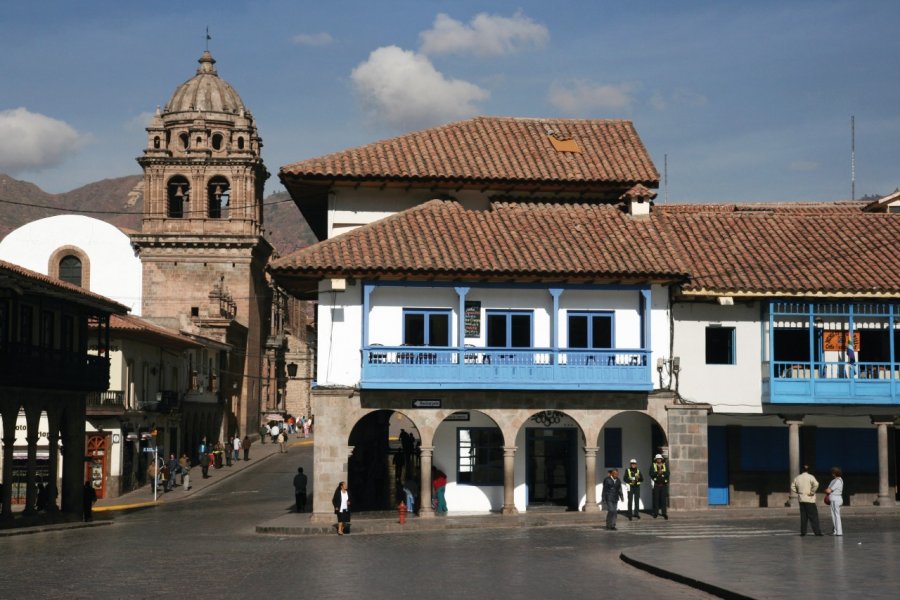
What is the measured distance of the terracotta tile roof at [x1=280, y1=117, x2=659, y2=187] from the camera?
37625mm

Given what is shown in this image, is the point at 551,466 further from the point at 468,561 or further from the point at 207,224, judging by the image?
the point at 207,224

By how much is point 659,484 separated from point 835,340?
6.76 meters

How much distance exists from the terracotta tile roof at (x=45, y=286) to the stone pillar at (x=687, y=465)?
17.9 metres

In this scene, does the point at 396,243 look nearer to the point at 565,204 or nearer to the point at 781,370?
the point at 565,204

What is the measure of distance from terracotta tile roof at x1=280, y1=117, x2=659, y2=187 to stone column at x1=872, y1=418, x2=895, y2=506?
372 inches

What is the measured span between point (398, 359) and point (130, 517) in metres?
14.1

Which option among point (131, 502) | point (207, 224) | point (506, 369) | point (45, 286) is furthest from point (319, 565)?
point (207, 224)

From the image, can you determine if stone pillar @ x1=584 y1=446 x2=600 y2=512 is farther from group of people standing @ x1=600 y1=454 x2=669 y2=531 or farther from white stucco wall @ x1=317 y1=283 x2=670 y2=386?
white stucco wall @ x1=317 y1=283 x2=670 y2=386

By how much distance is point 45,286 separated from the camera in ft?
125

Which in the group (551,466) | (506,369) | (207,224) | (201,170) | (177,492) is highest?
(201,170)

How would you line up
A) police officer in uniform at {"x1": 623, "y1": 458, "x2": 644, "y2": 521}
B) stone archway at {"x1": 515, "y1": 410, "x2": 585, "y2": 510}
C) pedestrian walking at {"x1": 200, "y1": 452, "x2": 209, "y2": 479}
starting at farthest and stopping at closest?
pedestrian walking at {"x1": 200, "y1": 452, "x2": 209, "y2": 479} < stone archway at {"x1": 515, "y1": 410, "x2": 585, "y2": 510} < police officer in uniform at {"x1": 623, "y1": 458, "x2": 644, "y2": 521}

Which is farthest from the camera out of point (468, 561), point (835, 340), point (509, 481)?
point (835, 340)

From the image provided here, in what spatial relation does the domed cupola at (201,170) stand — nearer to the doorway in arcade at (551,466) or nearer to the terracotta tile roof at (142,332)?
the terracotta tile roof at (142,332)

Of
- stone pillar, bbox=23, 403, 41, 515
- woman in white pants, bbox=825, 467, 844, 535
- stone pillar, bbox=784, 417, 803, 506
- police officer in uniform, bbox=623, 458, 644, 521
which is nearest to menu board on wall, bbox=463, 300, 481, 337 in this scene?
police officer in uniform, bbox=623, 458, 644, 521
